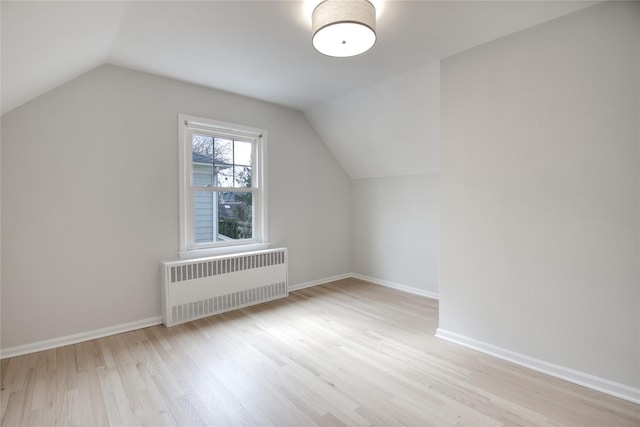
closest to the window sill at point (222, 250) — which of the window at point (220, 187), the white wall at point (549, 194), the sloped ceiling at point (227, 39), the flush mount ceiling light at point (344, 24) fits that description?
the window at point (220, 187)

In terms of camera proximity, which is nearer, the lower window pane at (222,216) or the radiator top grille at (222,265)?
the radiator top grille at (222,265)

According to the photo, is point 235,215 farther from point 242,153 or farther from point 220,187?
point 242,153

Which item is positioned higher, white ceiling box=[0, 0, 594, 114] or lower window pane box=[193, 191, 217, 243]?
white ceiling box=[0, 0, 594, 114]

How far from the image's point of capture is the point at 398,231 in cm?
432

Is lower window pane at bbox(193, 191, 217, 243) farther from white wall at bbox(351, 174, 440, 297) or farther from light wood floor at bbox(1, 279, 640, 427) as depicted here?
white wall at bbox(351, 174, 440, 297)

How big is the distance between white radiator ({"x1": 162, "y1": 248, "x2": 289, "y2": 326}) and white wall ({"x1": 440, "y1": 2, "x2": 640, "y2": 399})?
2.10 m

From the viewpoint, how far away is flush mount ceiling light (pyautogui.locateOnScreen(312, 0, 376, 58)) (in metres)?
1.82

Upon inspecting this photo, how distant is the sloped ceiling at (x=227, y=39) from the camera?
5.82ft

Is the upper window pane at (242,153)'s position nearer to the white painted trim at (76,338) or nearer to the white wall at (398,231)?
the white wall at (398,231)

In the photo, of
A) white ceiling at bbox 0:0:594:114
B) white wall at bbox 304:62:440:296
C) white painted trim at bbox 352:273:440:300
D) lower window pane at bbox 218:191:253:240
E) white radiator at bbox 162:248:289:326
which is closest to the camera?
white ceiling at bbox 0:0:594:114

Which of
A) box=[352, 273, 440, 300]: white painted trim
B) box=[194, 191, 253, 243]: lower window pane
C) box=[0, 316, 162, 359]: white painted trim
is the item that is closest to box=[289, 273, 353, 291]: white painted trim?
box=[352, 273, 440, 300]: white painted trim

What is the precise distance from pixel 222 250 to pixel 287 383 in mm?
1944

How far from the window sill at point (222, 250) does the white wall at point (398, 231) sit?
1685 millimetres

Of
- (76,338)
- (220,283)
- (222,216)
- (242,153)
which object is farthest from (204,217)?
Answer: (76,338)
